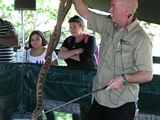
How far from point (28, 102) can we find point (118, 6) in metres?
2.19

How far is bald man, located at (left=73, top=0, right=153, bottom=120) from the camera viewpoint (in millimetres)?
2799

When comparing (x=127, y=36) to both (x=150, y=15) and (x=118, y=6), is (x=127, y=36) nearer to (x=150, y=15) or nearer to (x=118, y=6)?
(x=118, y=6)

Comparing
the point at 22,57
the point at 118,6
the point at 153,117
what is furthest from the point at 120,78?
the point at 22,57

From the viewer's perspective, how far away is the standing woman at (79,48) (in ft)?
15.1

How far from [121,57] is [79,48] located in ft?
5.83

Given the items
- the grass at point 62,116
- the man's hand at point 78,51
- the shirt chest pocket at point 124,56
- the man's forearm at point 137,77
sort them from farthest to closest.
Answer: the man's hand at point 78,51
the grass at point 62,116
the shirt chest pocket at point 124,56
the man's forearm at point 137,77

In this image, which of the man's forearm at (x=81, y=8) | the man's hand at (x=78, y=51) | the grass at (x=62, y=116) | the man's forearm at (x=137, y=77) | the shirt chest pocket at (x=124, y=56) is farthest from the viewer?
the man's hand at (x=78, y=51)

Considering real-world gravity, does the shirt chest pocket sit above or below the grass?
above

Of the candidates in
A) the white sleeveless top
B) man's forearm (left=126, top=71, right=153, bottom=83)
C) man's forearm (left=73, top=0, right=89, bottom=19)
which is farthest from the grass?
man's forearm (left=126, top=71, right=153, bottom=83)

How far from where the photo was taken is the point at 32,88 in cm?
456

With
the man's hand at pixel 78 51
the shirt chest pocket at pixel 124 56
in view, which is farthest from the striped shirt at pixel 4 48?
the shirt chest pocket at pixel 124 56

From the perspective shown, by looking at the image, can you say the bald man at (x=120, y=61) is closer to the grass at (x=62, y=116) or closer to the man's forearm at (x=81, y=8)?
the man's forearm at (x=81, y=8)

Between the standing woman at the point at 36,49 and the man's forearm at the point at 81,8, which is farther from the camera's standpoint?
the standing woman at the point at 36,49

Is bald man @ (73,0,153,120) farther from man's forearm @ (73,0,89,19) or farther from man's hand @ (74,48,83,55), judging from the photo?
man's hand @ (74,48,83,55)
